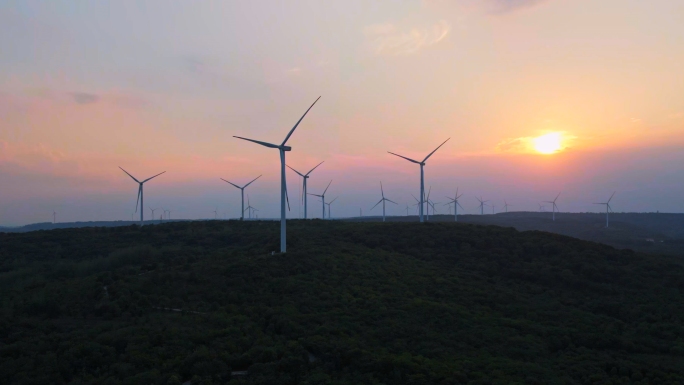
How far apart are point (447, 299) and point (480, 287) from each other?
256 inches

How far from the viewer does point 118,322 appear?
103 ft

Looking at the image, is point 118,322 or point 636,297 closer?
point 118,322

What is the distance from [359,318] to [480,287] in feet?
54.1

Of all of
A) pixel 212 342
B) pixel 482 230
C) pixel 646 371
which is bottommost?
pixel 646 371

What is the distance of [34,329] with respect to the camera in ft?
93.6

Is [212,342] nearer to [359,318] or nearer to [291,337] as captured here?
[291,337]

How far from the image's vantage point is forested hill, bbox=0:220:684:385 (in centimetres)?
2467

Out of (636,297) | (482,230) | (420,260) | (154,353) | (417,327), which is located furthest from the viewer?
(482,230)

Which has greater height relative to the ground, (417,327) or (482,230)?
(482,230)

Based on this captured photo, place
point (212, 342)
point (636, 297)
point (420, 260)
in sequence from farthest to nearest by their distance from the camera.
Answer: point (420, 260) < point (636, 297) < point (212, 342)

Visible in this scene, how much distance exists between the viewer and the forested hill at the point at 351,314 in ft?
80.9

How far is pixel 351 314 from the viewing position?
35.1 metres

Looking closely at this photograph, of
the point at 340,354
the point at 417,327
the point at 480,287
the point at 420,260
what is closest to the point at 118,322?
the point at 340,354

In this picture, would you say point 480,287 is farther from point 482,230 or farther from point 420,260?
point 482,230
